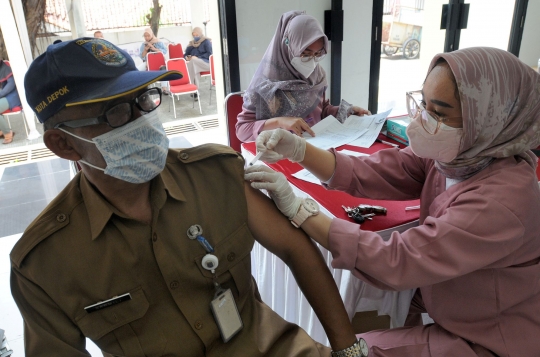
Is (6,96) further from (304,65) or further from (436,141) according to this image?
(436,141)

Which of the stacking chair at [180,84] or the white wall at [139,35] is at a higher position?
the white wall at [139,35]

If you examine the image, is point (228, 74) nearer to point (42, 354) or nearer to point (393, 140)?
point (393, 140)

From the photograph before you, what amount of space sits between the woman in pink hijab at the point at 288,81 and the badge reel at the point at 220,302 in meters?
1.19

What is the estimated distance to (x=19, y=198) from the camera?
3.74 metres

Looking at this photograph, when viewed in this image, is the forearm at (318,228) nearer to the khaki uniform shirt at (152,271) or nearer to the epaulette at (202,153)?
the khaki uniform shirt at (152,271)

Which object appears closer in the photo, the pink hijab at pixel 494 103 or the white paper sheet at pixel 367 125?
the pink hijab at pixel 494 103

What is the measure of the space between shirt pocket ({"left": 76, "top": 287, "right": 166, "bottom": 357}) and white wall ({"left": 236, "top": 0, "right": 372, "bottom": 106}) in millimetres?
2956

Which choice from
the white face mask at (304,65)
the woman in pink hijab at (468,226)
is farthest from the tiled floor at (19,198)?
the white face mask at (304,65)

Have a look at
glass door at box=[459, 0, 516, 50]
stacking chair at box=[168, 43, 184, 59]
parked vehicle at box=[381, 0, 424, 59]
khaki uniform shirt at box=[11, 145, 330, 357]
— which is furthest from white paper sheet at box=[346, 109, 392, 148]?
stacking chair at box=[168, 43, 184, 59]

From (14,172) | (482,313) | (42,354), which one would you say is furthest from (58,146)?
(14,172)

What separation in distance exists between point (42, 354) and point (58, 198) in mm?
343

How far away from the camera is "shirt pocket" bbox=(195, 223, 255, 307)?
3.51 ft

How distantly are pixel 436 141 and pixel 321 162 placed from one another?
419mm

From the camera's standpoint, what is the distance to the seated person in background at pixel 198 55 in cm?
679
